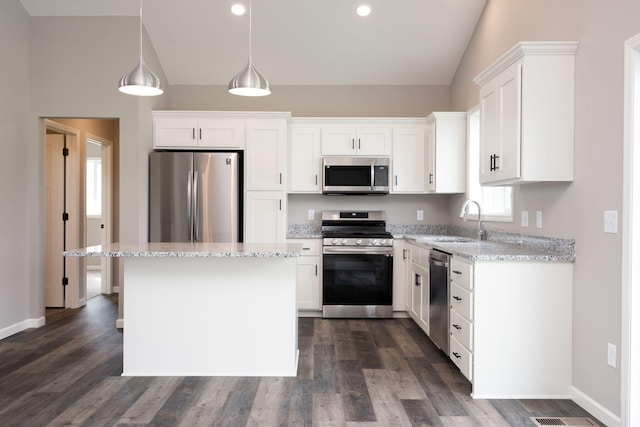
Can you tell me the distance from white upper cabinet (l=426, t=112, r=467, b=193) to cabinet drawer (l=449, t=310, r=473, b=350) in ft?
6.13

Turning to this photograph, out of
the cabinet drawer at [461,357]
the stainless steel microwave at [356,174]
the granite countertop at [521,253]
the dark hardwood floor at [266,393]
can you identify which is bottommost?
the dark hardwood floor at [266,393]

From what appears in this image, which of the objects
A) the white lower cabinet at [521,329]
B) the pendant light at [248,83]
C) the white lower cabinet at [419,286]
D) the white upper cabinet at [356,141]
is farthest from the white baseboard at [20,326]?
the white lower cabinet at [521,329]

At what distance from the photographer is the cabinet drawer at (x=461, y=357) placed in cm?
291

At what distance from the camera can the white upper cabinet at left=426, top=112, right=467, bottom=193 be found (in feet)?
15.7

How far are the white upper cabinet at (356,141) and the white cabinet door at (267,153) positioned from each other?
0.54 m

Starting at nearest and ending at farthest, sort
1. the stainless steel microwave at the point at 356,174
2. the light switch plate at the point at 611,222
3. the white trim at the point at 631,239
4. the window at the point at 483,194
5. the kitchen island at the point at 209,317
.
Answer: the white trim at the point at 631,239, the light switch plate at the point at 611,222, the kitchen island at the point at 209,317, the window at the point at 483,194, the stainless steel microwave at the point at 356,174

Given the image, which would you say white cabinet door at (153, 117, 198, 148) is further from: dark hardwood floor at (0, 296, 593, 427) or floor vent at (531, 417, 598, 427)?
floor vent at (531, 417, 598, 427)

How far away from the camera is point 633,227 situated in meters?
2.29

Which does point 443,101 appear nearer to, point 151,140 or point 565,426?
point 151,140

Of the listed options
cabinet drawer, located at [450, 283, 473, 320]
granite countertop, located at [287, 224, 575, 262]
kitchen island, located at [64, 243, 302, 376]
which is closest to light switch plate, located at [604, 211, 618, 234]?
granite countertop, located at [287, 224, 575, 262]

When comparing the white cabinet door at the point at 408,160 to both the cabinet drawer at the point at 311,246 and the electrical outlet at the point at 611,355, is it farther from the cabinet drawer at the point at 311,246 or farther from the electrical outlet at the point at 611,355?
the electrical outlet at the point at 611,355

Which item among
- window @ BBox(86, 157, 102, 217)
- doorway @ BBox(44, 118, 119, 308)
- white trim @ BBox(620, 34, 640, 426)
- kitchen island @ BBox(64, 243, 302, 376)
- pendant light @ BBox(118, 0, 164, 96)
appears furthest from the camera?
window @ BBox(86, 157, 102, 217)

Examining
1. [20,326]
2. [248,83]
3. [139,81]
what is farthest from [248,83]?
[20,326]

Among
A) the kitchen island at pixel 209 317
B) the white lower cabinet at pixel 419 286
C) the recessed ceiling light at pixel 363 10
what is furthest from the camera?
the recessed ceiling light at pixel 363 10
